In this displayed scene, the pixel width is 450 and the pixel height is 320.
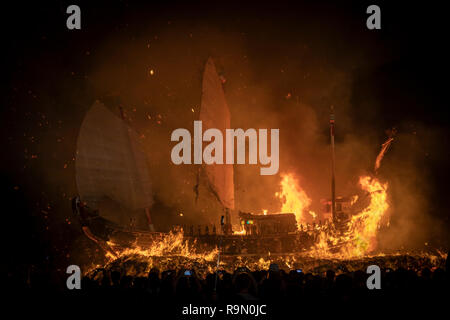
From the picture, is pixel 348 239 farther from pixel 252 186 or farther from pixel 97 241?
pixel 97 241

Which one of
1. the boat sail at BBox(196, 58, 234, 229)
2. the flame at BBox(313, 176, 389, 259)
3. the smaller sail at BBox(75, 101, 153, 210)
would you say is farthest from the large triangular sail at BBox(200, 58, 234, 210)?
the flame at BBox(313, 176, 389, 259)

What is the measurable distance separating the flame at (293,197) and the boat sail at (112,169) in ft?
36.2

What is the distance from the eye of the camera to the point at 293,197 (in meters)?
26.6

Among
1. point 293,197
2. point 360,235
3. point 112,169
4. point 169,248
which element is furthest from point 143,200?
point 360,235

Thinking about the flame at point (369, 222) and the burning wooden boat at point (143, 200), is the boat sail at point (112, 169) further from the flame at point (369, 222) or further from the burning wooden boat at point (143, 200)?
the flame at point (369, 222)

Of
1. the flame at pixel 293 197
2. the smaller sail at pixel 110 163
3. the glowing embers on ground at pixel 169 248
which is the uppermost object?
the smaller sail at pixel 110 163

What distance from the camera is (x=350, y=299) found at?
171 inches

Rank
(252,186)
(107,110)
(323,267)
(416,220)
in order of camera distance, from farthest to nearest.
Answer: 1. (252,186)
2. (107,110)
3. (416,220)
4. (323,267)

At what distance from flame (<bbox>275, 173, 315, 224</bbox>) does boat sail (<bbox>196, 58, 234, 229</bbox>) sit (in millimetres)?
5350

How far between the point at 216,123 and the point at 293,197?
9.68 metres

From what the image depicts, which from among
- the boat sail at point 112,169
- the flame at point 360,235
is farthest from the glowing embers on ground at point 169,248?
the flame at point 360,235

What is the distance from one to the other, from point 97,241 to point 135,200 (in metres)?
6.53

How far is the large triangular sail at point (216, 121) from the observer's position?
21297mm
